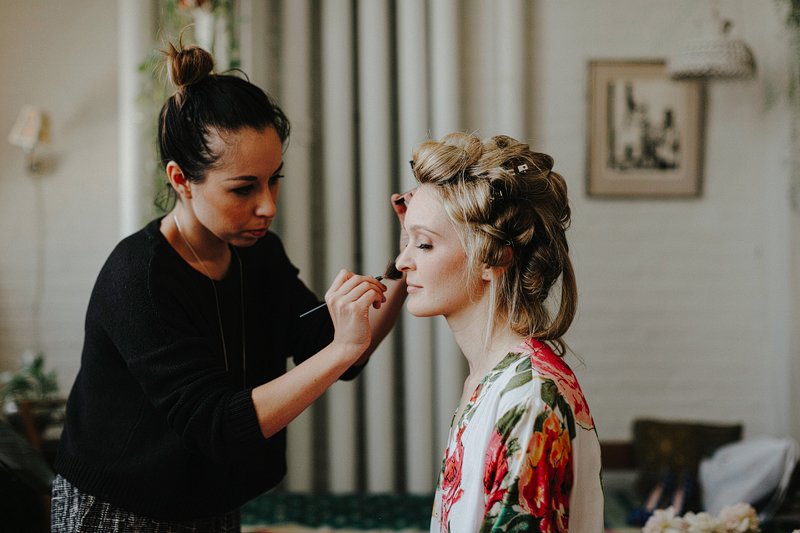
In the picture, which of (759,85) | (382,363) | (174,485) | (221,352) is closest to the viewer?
(174,485)

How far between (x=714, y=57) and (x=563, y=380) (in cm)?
262

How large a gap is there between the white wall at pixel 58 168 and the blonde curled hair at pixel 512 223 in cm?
274

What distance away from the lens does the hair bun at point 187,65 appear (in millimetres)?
1587

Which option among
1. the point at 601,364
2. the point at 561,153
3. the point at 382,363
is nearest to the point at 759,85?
the point at 561,153

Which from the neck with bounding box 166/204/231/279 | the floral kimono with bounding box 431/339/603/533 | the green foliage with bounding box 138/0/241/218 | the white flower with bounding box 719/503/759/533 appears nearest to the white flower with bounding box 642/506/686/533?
the white flower with bounding box 719/503/759/533

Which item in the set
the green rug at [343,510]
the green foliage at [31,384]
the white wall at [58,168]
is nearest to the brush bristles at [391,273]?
the green rug at [343,510]

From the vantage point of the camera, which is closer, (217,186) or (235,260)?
(217,186)

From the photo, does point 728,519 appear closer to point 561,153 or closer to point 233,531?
point 233,531

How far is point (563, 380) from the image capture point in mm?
1292

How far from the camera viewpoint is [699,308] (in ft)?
12.6

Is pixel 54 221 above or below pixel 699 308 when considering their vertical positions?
above

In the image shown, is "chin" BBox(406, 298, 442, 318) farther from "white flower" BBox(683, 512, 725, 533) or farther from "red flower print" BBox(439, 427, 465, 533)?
"white flower" BBox(683, 512, 725, 533)

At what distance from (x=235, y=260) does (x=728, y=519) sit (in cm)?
128

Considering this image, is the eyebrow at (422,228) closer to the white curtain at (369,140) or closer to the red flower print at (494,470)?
the red flower print at (494,470)
